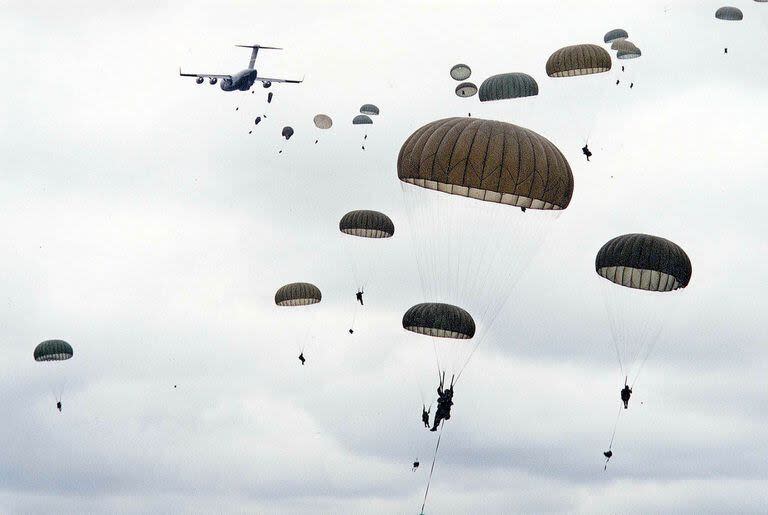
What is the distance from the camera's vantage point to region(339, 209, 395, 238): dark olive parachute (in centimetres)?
6316

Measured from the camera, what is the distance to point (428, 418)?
48.1 m

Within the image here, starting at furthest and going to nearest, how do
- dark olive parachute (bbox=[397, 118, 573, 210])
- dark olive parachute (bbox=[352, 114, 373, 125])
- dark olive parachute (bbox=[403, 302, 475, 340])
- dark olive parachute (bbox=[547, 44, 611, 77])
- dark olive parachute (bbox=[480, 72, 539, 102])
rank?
dark olive parachute (bbox=[352, 114, 373, 125]) < dark olive parachute (bbox=[547, 44, 611, 77]) < dark olive parachute (bbox=[480, 72, 539, 102]) < dark olive parachute (bbox=[403, 302, 475, 340]) < dark olive parachute (bbox=[397, 118, 573, 210])

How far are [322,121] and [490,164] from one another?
44048mm

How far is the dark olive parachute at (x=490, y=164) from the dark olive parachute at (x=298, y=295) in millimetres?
28059

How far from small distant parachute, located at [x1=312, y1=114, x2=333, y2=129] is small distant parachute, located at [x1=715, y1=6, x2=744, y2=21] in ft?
91.0

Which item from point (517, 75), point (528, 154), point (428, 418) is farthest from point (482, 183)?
point (517, 75)

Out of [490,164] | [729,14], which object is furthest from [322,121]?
[490,164]

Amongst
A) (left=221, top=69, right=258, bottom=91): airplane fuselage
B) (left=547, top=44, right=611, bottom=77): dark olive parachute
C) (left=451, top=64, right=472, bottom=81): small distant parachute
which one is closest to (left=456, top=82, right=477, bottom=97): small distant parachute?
(left=451, top=64, right=472, bottom=81): small distant parachute

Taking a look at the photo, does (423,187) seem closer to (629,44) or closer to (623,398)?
(623,398)

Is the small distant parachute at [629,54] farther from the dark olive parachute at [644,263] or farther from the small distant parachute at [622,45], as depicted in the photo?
the dark olive parachute at [644,263]

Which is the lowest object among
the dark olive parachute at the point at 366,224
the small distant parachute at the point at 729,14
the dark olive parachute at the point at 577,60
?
the dark olive parachute at the point at 366,224

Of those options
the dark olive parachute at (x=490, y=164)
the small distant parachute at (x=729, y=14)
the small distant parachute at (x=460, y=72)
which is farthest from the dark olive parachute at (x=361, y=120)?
the dark olive parachute at (x=490, y=164)

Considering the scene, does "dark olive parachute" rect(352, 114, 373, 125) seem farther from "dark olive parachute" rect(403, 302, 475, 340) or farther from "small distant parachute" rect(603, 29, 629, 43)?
"dark olive parachute" rect(403, 302, 475, 340)

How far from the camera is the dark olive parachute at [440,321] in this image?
5381 cm
